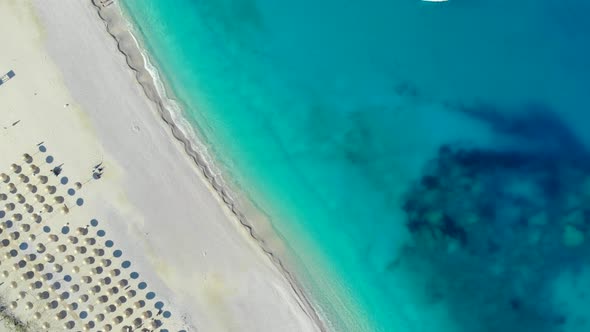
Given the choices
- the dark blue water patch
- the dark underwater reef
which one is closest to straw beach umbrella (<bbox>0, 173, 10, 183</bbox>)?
the dark underwater reef

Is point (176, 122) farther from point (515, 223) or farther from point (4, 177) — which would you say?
point (515, 223)

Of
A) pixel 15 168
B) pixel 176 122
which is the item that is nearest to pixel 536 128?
pixel 176 122

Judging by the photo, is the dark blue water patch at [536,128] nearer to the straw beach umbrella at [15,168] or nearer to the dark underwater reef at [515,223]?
the dark underwater reef at [515,223]

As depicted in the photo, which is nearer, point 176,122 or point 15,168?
point 15,168

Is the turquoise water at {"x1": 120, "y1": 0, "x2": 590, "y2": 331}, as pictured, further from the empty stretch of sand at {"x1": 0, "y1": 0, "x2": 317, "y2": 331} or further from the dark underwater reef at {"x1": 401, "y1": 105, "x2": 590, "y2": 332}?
the empty stretch of sand at {"x1": 0, "y1": 0, "x2": 317, "y2": 331}

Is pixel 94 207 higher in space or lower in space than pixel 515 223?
lower

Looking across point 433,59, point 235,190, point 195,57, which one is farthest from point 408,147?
point 195,57

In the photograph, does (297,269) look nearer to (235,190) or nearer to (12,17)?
(235,190)
